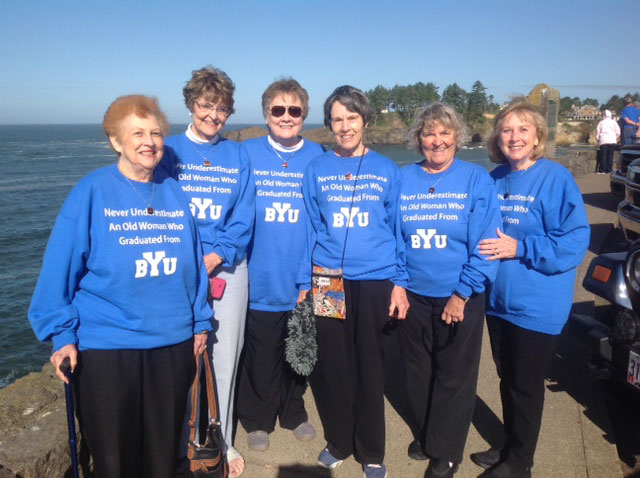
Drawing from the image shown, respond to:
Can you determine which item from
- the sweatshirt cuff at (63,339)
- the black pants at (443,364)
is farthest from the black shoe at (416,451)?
the sweatshirt cuff at (63,339)

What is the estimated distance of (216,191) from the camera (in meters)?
3.17

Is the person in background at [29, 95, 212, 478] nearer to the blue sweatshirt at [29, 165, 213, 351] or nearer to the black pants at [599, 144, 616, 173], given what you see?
the blue sweatshirt at [29, 165, 213, 351]

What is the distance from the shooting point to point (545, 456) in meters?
3.33

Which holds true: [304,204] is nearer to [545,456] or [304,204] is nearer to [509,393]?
[509,393]

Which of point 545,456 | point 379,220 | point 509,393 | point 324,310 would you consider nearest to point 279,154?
point 379,220

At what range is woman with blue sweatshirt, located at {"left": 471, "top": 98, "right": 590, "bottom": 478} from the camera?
2906 mm

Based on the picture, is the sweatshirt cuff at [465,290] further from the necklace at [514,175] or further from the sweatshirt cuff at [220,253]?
the sweatshirt cuff at [220,253]

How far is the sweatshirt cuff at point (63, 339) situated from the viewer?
233 centimetres

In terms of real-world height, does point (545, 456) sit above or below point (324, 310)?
below

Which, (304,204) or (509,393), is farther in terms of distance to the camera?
(304,204)

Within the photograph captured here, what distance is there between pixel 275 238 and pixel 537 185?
1.64m

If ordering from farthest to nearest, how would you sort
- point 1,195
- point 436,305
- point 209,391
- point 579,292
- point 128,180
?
point 1,195
point 579,292
point 436,305
point 209,391
point 128,180

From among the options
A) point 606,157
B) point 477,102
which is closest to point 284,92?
point 606,157

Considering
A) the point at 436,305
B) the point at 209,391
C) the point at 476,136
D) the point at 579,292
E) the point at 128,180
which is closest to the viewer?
the point at 128,180
